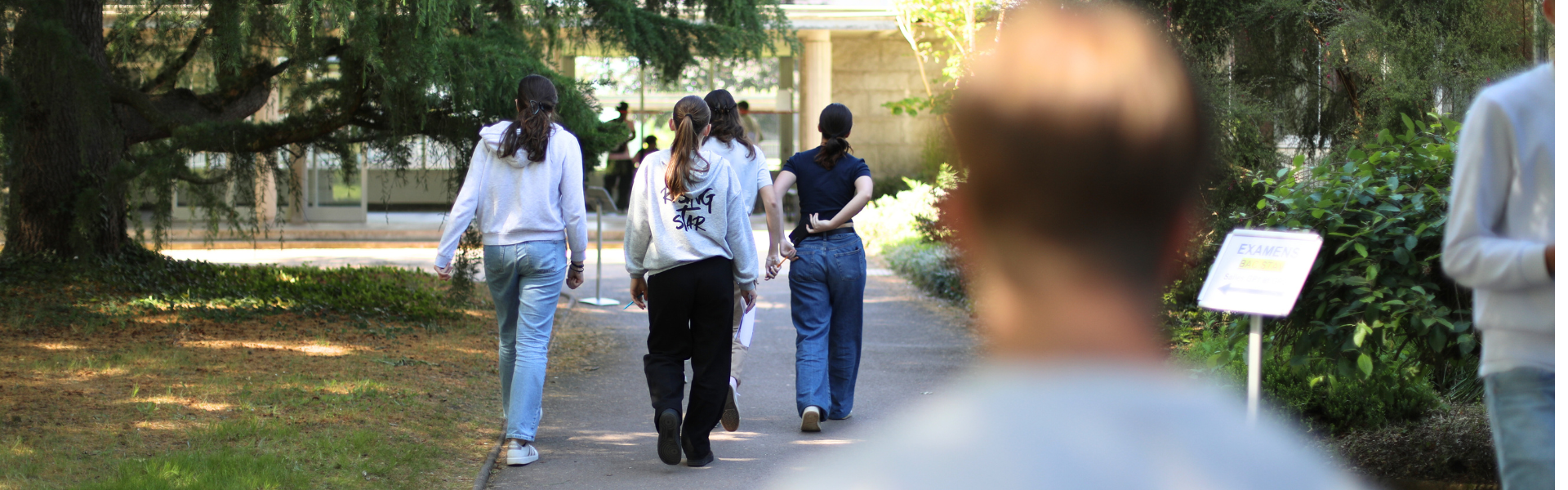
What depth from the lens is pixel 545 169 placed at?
4766 millimetres

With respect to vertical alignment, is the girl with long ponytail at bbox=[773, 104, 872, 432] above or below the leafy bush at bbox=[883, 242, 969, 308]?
above

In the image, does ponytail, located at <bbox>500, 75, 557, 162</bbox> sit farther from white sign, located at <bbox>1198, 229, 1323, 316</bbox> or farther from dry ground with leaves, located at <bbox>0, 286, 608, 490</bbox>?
white sign, located at <bbox>1198, 229, 1323, 316</bbox>

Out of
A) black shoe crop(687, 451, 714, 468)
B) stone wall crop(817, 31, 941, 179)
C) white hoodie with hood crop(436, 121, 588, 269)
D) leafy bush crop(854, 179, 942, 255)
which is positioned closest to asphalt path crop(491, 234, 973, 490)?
black shoe crop(687, 451, 714, 468)

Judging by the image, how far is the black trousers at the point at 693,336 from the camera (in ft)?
14.8

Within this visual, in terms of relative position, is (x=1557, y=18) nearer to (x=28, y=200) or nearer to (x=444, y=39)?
(x=444, y=39)

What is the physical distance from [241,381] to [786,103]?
1893cm

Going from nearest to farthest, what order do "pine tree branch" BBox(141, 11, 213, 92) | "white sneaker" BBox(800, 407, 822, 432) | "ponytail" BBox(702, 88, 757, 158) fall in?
"ponytail" BBox(702, 88, 757, 158), "white sneaker" BBox(800, 407, 822, 432), "pine tree branch" BBox(141, 11, 213, 92)

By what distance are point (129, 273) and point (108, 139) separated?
1428mm

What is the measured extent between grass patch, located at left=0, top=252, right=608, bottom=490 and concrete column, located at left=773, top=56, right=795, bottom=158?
49.2 ft

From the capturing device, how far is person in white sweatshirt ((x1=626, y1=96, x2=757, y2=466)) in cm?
445

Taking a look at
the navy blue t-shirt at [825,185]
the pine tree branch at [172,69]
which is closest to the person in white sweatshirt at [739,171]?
the navy blue t-shirt at [825,185]

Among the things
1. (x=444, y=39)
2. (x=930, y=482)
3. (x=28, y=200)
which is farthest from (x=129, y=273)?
(x=930, y=482)

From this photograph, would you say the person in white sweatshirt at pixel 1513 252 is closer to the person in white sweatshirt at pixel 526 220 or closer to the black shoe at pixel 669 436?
the black shoe at pixel 669 436

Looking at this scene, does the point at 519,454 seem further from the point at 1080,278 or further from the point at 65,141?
the point at 65,141
